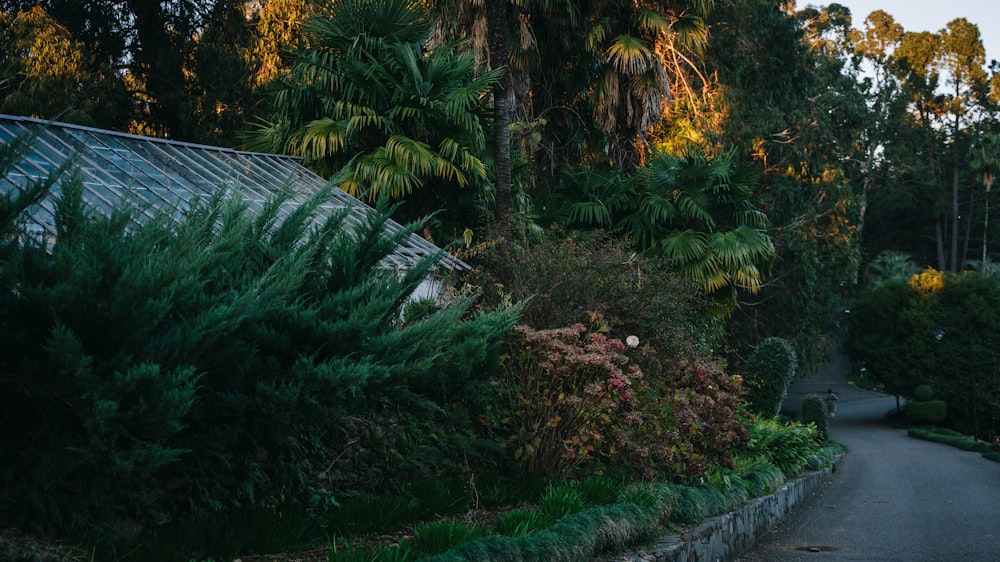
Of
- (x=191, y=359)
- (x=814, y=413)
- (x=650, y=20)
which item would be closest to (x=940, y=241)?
(x=814, y=413)

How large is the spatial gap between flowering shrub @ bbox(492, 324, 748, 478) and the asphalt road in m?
1.76

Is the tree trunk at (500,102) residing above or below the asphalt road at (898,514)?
above

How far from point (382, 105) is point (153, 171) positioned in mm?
5885

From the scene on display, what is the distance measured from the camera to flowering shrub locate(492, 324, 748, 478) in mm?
8719

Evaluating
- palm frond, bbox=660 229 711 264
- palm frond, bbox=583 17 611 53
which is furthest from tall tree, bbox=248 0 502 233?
palm frond, bbox=660 229 711 264

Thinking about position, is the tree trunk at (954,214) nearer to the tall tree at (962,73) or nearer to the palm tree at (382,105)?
the tall tree at (962,73)

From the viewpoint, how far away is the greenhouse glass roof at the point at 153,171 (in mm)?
9169

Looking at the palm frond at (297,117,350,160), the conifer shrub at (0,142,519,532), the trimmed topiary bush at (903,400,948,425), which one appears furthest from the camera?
the trimmed topiary bush at (903,400,948,425)

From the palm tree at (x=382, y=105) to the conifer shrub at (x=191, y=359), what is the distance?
26.3 feet

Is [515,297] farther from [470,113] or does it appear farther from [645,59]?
[645,59]

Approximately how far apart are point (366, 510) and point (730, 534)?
4.97 metres

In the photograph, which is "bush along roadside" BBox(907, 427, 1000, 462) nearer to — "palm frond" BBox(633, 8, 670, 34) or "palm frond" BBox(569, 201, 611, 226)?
"palm frond" BBox(569, 201, 611, 226)

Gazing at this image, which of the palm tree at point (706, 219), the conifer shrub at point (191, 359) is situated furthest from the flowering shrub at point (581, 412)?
the palm tree at point (706, 219)

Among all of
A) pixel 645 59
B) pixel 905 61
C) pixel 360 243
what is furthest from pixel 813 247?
pixel 905 61
